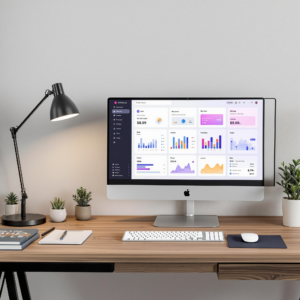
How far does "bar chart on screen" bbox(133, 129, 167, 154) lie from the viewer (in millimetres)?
1631

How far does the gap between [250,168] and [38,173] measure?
1.14 meters

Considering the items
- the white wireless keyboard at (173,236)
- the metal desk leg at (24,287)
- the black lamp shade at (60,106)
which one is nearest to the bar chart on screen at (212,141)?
the white wireless keyboard at (173,236)

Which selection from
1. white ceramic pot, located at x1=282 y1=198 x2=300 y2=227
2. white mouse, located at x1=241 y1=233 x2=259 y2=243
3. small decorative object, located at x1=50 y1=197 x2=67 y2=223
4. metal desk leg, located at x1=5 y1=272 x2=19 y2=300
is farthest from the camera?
small decorative object, located at x1=50 y1=197 x2=67 y2=223

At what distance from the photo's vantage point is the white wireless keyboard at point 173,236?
132 cm

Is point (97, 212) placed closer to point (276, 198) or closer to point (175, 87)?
point (175, 87)

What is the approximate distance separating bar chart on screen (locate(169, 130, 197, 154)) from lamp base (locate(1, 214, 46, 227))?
724mm

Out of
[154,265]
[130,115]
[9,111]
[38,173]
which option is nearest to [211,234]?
[154,265]

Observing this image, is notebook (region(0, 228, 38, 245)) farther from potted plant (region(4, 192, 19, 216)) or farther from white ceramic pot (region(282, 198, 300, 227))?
white ceramic pot (region(282, 198, 300, 227))

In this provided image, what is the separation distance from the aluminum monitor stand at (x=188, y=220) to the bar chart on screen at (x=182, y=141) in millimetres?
285

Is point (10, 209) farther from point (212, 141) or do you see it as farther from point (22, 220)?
point (212, 141)

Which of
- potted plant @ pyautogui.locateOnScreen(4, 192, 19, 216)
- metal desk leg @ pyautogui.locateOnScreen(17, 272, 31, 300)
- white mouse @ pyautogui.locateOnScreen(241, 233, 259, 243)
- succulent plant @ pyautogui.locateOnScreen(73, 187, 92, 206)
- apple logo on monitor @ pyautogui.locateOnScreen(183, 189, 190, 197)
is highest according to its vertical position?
apple logo on monitor @ pyautogui.locateOnScreen(183, 189, 190, 197)

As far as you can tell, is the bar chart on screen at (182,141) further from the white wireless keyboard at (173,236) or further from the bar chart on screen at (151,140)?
the white wireless keyboard at (173,236)

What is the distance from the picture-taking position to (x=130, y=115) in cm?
163

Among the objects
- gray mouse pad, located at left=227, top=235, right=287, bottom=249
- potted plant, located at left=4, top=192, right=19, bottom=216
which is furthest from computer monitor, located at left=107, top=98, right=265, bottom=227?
potted plant, located at left=4, top=192, right=19, bottom=216
